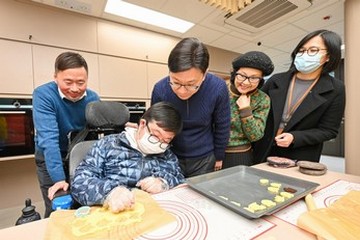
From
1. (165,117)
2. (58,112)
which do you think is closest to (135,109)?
(58,112)

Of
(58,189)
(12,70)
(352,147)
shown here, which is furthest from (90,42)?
(352,147)

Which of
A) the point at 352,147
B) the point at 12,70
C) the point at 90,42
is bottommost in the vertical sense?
the point at 352,147

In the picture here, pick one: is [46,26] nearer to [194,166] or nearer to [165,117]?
[165,117]

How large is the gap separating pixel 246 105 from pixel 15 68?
2.38 meters

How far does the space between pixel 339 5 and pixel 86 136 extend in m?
3.09

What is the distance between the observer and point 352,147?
2229mm

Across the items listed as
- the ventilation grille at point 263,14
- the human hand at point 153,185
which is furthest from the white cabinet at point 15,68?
the ventilation grille at point 263,14

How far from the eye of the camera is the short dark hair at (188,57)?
865 millimetres

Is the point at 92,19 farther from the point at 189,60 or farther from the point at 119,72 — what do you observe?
the point at 189,60

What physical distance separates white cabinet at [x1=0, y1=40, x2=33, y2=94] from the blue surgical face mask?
8.46ft

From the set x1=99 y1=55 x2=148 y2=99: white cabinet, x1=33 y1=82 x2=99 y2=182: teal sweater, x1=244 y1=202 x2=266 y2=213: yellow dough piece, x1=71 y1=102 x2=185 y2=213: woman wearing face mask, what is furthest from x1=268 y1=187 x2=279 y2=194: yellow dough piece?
x1=99 y1=55 x2=148 y2=99: white cabinet

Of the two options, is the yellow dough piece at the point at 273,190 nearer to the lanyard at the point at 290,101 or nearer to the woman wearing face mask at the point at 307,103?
the woman wearing face mask at the point at 307,103

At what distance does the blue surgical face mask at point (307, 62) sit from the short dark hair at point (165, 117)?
34.2 inches

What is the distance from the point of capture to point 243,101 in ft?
3.82
